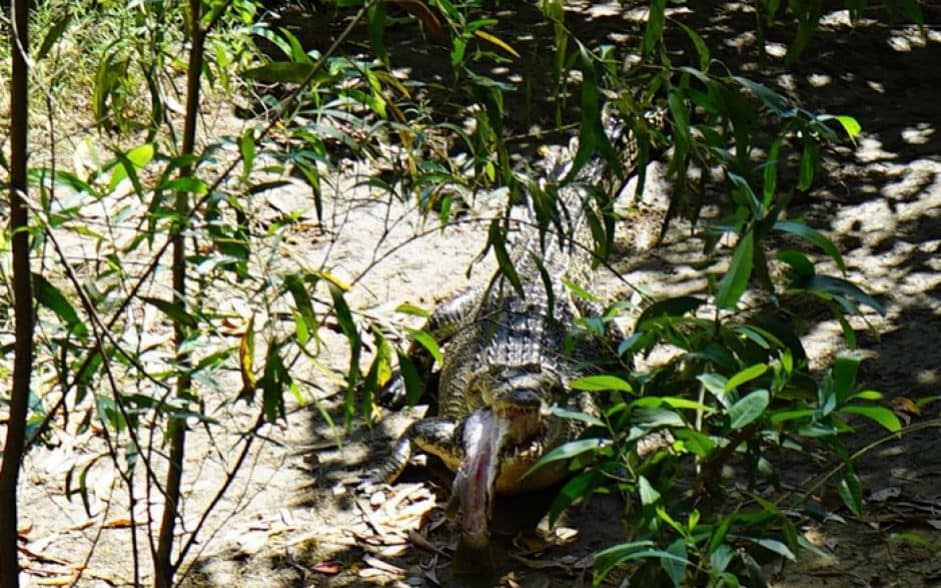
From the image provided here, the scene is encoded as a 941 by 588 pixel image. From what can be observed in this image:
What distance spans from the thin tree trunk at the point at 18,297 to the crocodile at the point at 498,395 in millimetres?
1656

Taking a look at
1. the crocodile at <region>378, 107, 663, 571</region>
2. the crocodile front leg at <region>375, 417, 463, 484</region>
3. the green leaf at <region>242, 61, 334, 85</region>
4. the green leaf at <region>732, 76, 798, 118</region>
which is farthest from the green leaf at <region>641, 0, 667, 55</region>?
the crocodile front leg at <region>375, 417, 463, 484</region>

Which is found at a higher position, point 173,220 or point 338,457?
point 173,220

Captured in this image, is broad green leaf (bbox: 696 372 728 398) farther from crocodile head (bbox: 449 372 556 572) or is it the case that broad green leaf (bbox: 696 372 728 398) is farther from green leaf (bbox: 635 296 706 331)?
crocodile head (bbox: 449 372 556 572)

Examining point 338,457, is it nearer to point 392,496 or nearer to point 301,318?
point 392,496

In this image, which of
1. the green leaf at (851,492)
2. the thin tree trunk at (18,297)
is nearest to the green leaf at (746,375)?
the green leaf at (851,492)

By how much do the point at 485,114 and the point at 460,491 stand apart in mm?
1836

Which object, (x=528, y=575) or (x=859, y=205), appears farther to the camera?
(x=859, y=205)

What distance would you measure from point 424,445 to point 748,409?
2.65 meters

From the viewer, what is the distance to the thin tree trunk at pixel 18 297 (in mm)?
2080

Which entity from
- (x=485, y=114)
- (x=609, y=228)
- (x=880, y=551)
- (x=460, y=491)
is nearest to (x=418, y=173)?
(x=485, y=114)

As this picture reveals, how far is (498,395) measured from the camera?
4.50m

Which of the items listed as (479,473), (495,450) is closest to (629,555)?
(479,473)

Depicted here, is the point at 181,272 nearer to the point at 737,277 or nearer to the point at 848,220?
the point at 737,277

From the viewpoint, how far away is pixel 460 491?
163 inches
